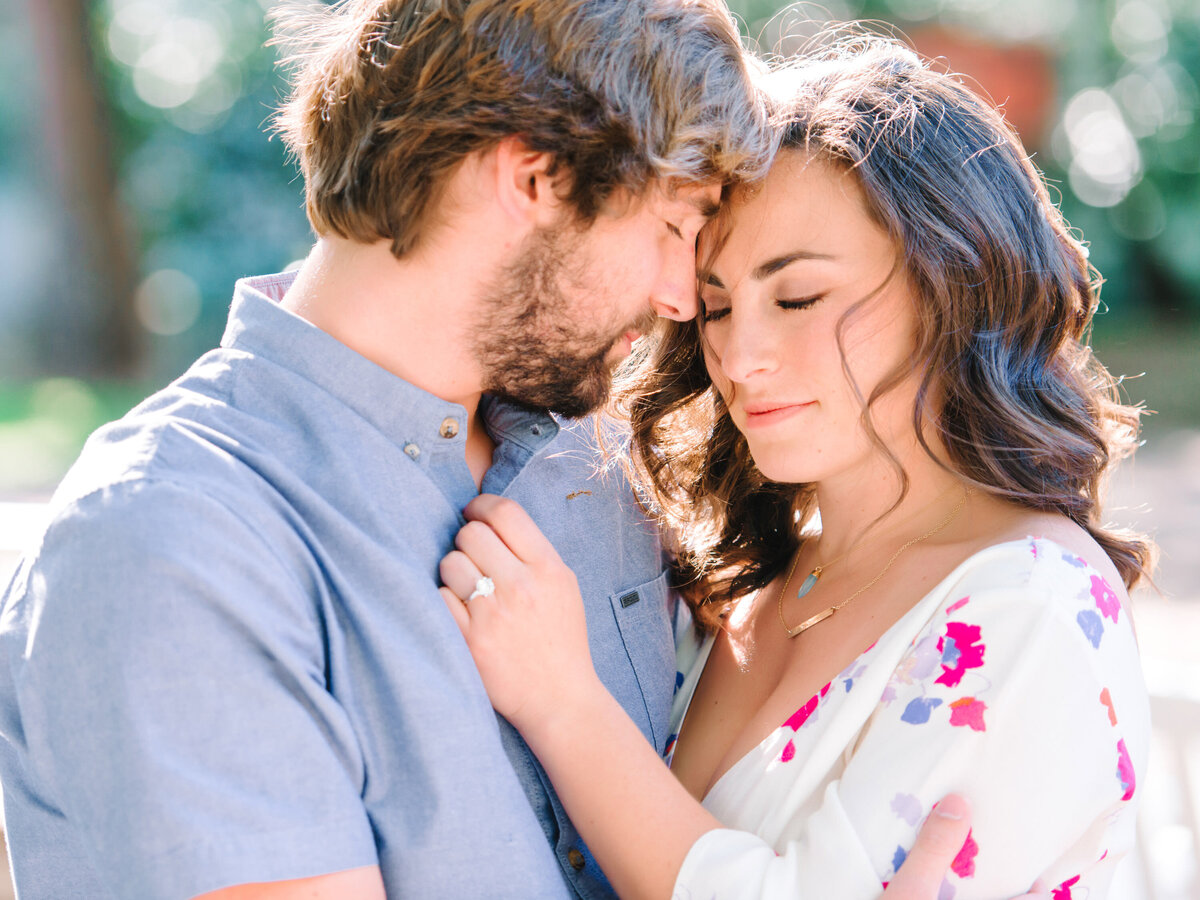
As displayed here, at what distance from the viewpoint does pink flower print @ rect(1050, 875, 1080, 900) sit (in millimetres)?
1541

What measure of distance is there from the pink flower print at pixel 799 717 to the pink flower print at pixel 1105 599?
16.0 inches

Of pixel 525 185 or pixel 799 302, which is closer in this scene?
pixel 525 185

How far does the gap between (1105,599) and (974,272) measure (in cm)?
57

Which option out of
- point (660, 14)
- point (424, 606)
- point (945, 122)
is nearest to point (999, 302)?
point (945, 122)

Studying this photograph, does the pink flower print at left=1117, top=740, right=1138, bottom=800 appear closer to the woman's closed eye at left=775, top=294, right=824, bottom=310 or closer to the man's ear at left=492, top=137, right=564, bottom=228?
the woman's closed eye at left=775, top=294, right=824, bottom=310

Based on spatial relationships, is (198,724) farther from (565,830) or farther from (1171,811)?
(1171,811)

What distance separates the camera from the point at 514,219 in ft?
5.52

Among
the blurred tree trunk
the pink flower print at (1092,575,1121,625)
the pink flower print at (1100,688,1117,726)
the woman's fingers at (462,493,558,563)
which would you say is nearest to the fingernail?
the pink flower print at (1100,688,1117,726)

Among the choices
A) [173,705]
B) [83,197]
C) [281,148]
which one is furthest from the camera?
[281,148]

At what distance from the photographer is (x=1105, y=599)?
5.14ft

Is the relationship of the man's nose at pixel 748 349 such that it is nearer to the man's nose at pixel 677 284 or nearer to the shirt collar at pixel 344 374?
the man's nose at pixel 677 284

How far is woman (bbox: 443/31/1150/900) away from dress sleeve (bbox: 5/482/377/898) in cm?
33

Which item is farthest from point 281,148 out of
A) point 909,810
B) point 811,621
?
point 909,810

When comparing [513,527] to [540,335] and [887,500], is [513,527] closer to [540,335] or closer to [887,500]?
[540,335]
